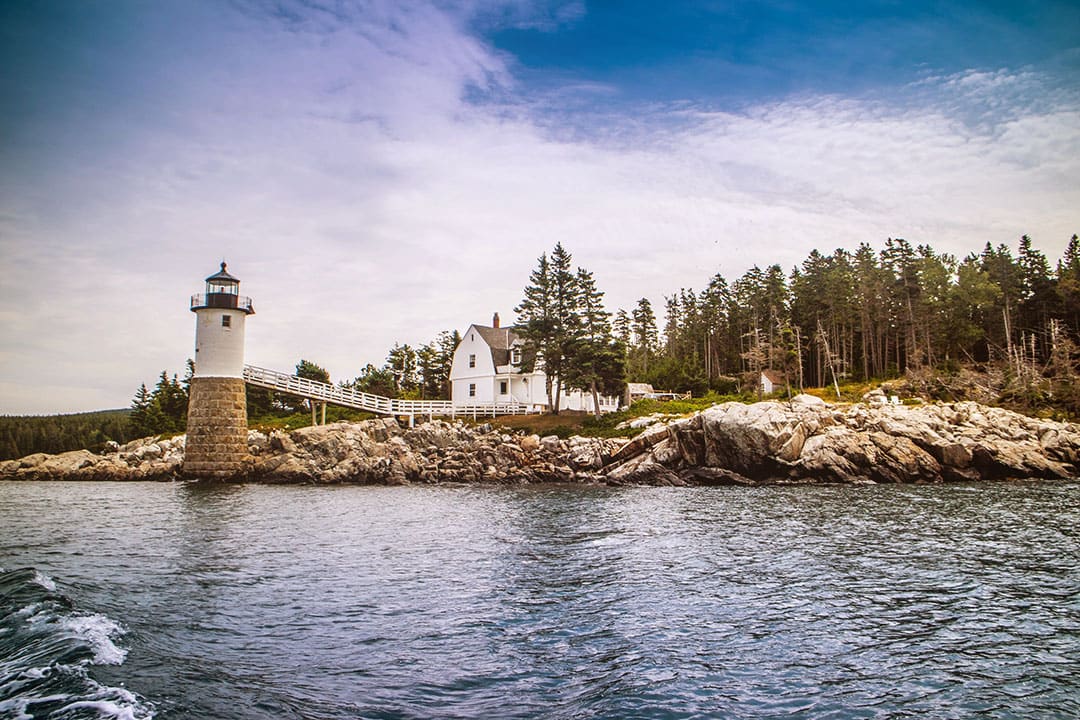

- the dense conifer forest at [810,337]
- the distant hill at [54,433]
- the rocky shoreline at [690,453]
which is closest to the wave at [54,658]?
the rocky shoreline at [690,453]

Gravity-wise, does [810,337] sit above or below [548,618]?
above

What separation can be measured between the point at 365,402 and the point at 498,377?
1401 cm

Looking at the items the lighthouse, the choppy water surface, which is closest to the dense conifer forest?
the lighthouse

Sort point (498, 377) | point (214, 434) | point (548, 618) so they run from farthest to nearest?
point (498, 377) → point (214, 434) → point (548, 618)

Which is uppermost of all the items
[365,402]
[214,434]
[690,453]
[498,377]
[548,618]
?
[498,377]

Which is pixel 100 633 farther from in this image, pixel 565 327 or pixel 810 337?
pixel 810 337

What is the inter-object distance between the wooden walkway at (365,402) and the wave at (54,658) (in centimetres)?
3562

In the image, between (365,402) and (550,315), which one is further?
(550,315)

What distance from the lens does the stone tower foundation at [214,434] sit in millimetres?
41625

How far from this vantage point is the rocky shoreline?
36.4 meters

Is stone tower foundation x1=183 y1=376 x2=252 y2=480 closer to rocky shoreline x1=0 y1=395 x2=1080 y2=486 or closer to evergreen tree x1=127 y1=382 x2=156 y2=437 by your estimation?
rocky shoreline x1=0 y1=395 x2=1080 y2=486

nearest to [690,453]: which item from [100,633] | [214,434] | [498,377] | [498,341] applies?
[498,377]

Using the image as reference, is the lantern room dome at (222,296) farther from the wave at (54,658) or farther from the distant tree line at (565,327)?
the wave at (54,658)

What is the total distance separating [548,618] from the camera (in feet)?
36.7
